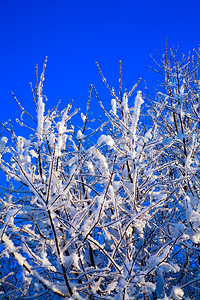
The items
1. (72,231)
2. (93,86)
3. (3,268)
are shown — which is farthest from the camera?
(3,268)

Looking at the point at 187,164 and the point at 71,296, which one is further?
the point at 187,164

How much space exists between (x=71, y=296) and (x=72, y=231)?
453 millimetres

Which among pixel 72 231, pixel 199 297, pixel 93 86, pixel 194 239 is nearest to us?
pixel 72 231

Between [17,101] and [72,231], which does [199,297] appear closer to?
[72,231]

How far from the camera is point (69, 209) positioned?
229 cm

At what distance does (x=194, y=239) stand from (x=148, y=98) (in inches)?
109

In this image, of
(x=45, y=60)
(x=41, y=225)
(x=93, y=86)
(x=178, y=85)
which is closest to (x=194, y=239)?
(x=41, y=225)

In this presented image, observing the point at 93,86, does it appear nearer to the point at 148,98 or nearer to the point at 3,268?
the point at 148,98

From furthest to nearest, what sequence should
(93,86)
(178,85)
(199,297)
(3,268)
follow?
(3,268) → (178,85) → (199,297) → (93,86)

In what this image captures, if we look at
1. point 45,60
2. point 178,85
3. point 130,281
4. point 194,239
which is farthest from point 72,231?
point 178,85

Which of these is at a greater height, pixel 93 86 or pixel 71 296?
pixel 93 86

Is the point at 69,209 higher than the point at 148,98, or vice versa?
the point at 148,98

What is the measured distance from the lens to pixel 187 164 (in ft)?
8.40

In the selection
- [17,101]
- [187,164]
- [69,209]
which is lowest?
[69,209]
